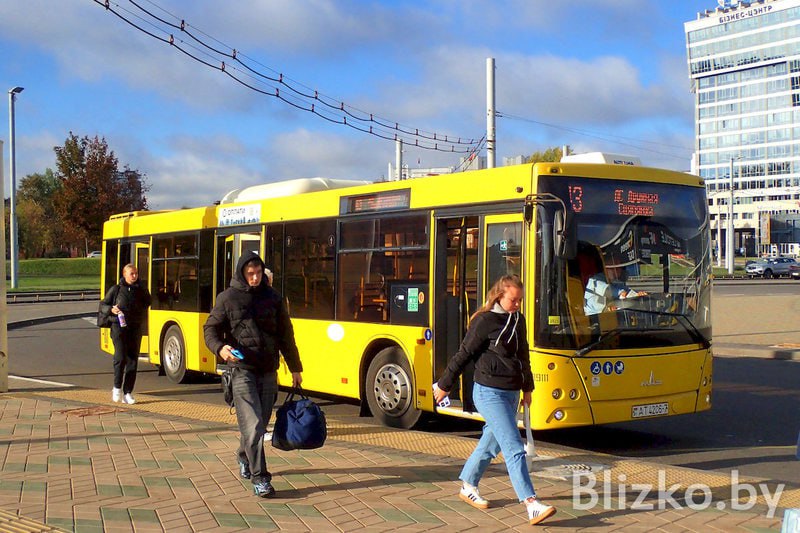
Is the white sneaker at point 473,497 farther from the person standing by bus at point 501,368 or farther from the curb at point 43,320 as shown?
the curb at point 43,320

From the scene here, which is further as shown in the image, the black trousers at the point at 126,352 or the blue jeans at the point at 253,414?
the black trousers at the point at 126,352

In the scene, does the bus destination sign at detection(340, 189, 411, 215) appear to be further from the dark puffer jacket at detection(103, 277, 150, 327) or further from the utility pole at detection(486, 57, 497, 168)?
the utility pole at detection(486, 57, 497, 168)

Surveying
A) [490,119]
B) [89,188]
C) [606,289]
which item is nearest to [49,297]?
[89,188]

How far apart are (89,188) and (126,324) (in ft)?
149

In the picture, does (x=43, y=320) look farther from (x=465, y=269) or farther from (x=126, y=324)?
(x=465, y=269)

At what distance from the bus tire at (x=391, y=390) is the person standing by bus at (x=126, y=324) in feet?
10.0

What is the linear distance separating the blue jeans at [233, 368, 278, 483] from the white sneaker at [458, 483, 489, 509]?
4.48ft

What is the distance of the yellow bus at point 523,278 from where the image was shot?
26.4 feet

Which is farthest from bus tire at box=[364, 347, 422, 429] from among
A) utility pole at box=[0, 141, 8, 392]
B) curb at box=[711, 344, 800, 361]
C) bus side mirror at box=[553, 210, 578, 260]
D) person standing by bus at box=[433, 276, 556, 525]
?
curb at box=[711, 344, 800, 361]

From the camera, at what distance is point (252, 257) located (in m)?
6.32

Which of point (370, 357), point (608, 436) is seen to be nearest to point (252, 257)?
point (370, 357)

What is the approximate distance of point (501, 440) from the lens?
5637 millimetres

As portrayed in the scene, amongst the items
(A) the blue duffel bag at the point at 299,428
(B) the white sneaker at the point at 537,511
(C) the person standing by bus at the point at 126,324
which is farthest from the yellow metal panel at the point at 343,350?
(B) the white sneaker at the point at 537,511

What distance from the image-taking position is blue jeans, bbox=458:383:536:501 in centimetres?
556
